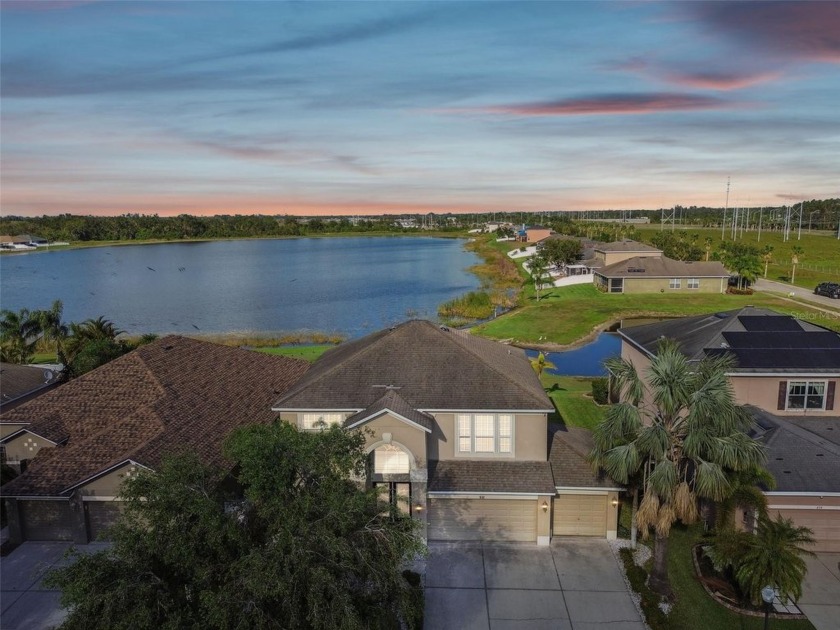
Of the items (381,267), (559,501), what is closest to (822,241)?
(381,267)

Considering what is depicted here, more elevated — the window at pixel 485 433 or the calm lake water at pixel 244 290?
the window at pixel 485 433

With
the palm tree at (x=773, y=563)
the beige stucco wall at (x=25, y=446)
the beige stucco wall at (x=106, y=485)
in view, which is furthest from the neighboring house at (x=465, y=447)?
the beige stucco wall at (x=25, y=446)

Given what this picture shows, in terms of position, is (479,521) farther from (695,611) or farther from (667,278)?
(667,278)

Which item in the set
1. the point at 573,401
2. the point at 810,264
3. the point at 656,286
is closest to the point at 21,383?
the point at 573,401

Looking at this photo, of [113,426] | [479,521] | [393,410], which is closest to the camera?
[393,410]

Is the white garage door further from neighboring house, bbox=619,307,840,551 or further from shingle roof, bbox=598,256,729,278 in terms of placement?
shingle roof, bbox=598,256,729,278

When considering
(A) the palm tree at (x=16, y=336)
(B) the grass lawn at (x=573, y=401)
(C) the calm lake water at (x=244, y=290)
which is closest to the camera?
(B) the grass lawn at (x=573, y=401)

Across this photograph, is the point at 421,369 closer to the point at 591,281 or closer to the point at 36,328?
the point at 36,328

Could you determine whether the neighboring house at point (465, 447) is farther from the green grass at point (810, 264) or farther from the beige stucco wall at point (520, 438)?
the green grass at point (810, 264)
